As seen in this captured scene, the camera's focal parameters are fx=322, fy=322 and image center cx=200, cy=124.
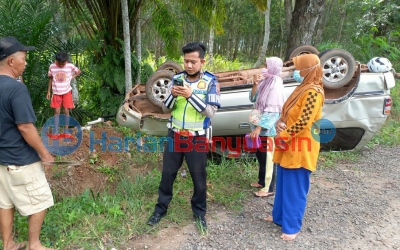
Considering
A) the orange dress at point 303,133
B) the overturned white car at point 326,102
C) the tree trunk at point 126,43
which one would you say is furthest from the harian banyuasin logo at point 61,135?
the orange dress at point 303,133

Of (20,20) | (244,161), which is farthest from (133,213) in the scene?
(20,20)

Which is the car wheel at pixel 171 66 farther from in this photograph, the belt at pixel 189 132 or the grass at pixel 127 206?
the belt at pixel 189 132

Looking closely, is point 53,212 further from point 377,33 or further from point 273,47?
point 273,47

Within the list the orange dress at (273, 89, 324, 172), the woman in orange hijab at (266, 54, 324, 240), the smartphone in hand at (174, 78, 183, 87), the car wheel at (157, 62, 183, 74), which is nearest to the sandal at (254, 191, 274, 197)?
the woman in orange hijab at (266, 54, 324, 240)

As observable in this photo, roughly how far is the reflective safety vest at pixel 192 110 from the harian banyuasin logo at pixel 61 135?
2498 millimetres

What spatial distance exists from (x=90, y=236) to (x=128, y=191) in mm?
1014

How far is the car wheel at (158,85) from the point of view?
481 cm

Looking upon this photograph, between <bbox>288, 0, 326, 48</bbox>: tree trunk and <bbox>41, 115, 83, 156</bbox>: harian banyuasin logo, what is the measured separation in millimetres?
5358

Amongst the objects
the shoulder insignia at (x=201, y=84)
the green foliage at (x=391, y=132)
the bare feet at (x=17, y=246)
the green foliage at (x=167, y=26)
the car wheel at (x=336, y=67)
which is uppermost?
the green foliage at (x=167, y=26)

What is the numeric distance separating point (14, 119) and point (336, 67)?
14.0 feet

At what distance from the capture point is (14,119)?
2.46 metres

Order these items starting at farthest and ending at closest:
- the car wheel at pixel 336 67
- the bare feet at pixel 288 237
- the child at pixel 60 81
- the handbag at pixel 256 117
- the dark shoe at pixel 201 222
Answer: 1. the child at pixel 60 81
2. the car wheel at pixel 336 67
3. the handbag at pixel 256 117
4. the dark shoe at pixel 201 222
5. the bare feet at pixel 288 237

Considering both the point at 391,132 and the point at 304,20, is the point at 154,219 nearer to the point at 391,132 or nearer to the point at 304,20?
the point at 391,132

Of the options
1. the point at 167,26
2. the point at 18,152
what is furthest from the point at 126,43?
the point at 18,152
